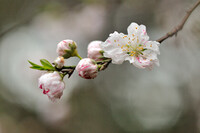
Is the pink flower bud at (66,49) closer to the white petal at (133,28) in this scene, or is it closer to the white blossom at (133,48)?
the white blossom at (133,48)

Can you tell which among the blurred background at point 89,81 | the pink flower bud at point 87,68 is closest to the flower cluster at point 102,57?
the pink flower bud at point 87,68

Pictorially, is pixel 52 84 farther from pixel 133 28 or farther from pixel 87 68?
pixel 133 28

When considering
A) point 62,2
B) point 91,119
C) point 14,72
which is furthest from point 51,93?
point 14,72

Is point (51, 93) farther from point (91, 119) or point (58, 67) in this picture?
point (91, 119)

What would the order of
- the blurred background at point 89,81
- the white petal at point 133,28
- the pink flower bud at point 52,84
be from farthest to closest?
the blurred background at point 89,81, the white petal at point 133,28, the pink flower bud at point 52,84

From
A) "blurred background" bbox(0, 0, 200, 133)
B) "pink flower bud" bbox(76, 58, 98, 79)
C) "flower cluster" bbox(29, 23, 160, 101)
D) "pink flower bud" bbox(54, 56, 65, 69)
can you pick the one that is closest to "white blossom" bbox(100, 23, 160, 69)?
"flower cluster" bbox(29, 23, 160, 101)

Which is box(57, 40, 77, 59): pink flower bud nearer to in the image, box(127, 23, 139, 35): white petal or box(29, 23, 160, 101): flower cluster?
box(29, 23, 160, 101): flower cluster
